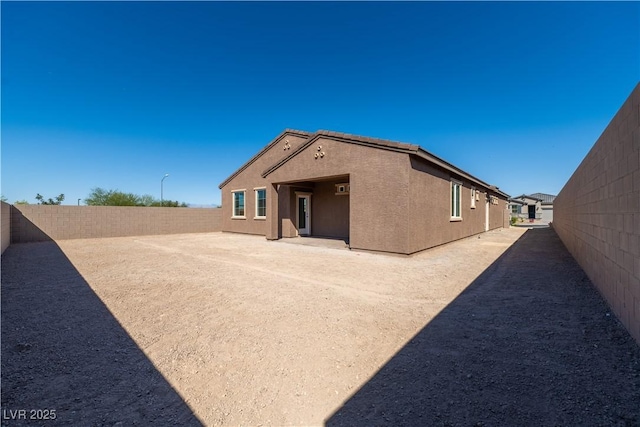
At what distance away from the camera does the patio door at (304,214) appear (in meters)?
15.6

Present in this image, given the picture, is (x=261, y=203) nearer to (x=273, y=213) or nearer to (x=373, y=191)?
(x=273, y=213)

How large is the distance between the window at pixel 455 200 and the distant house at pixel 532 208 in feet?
119

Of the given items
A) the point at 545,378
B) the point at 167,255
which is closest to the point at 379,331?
the point at 545,378

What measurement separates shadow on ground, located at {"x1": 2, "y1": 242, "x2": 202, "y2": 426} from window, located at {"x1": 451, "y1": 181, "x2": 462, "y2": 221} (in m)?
12.8

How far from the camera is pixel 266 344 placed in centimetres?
325

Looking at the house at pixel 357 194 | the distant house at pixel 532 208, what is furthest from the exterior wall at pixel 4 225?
the distant house at pixel 532 208

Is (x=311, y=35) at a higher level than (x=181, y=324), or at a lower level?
higher

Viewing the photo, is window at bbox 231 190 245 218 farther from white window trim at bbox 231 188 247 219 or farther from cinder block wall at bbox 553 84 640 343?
cinder block wall at bbox 553 84 640 343

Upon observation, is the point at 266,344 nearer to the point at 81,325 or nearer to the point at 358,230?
the point at 81,325

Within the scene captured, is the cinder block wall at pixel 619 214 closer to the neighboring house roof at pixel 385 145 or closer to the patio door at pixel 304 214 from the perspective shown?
the neighboring house roof at pixel 385 145

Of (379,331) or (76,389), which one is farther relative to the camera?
(379,331)

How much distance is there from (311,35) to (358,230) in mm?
9014

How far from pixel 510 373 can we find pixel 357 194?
26.5ft

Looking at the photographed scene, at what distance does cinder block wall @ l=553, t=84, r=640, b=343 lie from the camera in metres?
3.04
